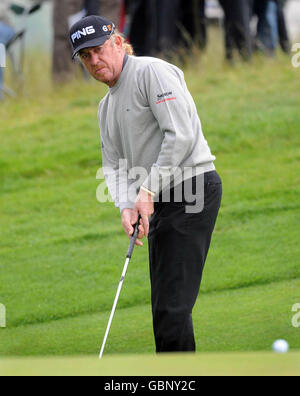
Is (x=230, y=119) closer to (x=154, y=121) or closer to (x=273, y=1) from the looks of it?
(x=273, y=1)

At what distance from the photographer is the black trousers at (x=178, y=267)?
4859 millimetres

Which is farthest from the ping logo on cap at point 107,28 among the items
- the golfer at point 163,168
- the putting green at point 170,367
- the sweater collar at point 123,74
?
the putting green at point 170,367

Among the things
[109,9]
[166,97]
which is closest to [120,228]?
[166,97]

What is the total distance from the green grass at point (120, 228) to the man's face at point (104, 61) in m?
2.09

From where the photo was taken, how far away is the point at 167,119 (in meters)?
4.71

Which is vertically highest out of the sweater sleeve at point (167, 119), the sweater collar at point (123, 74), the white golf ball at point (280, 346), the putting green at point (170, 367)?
the sweater collar at point (123, 74)

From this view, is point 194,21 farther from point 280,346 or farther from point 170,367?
point 170,367

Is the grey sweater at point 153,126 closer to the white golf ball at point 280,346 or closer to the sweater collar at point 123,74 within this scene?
the sweater collar at point 123,74

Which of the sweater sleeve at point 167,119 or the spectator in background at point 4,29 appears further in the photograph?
the spectator in background at point 4,29

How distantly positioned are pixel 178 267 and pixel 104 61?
1.22m

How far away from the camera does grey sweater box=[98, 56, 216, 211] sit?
4.73 metres

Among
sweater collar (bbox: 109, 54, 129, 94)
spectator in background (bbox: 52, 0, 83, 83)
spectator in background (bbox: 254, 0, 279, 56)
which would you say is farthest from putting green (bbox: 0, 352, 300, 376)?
spectator in background (bbox: 254, 0, 279, 56)

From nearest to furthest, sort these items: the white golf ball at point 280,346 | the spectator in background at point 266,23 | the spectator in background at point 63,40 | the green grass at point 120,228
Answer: the white golf ball at point 280,346
the green grass at point 120,228
the spectator in background at point 63,40
the spectator in background at point 266,23

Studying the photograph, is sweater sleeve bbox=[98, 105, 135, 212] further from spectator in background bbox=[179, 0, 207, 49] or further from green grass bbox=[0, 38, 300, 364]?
spectator in background bbox=[179, 0, 207, 49]
